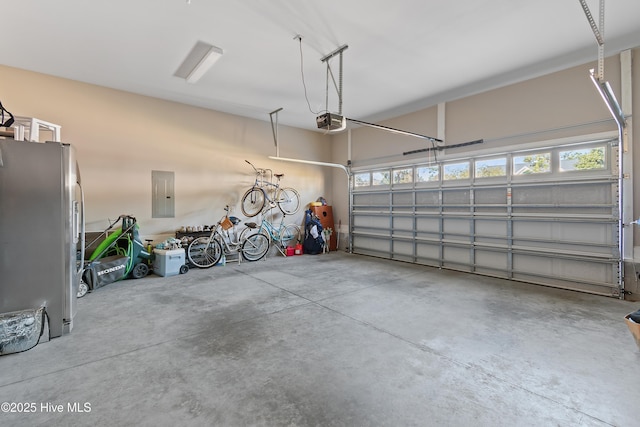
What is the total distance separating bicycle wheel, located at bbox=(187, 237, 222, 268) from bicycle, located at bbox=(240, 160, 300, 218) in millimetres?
1215

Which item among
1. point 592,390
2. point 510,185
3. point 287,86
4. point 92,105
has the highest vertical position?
point 287,86

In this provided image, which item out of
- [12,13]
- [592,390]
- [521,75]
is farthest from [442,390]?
[12,13]

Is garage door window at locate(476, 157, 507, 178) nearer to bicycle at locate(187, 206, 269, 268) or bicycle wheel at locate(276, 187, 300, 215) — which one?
bicycle wheel at locate(276, 187, 300, 215)

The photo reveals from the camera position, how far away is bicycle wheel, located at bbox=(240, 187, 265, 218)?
6.87m

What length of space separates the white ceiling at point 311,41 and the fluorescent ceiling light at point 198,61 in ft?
0.41

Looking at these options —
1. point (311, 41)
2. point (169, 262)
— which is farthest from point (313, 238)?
point (311, 41)

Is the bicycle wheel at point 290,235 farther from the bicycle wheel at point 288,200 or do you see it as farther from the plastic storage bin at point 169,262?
the plastic storage bin at point 169,262

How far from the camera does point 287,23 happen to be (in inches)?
133

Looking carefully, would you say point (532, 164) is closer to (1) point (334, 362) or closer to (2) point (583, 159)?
(2) point (583, 159)

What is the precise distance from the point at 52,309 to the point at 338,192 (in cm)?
668

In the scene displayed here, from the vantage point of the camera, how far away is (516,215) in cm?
493

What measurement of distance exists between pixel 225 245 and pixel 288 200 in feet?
7.15

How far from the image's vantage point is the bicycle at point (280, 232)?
693 centimetres

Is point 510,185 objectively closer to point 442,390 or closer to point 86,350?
point 442,390
